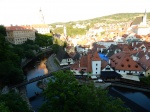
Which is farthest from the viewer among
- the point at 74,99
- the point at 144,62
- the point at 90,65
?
the point at 90,65

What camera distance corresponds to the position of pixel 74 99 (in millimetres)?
11062

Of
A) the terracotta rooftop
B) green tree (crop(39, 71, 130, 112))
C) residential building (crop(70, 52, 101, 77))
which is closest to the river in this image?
residential building (crop(70, 52, 101, 77))

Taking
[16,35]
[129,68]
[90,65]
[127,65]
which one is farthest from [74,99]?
[16,35]

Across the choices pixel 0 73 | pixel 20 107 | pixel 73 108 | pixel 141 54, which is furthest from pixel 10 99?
pixel 141 54

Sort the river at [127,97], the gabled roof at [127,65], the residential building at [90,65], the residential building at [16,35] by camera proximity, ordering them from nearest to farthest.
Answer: the river at [127,97], the gabled roof at [127,65], the residential building at [90,65], the residential building at [16,35]

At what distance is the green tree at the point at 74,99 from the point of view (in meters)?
A: 10.2

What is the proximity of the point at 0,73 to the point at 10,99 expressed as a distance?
12.2 meters

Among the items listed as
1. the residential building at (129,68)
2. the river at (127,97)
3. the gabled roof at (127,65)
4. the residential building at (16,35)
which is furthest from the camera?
the residential building at (16,35)

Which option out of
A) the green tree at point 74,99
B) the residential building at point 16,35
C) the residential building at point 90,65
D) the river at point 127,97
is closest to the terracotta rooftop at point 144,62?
the river at point 127,97

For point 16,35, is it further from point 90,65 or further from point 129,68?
point 129,68

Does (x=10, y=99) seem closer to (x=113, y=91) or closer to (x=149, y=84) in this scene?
(x=113, y=91)

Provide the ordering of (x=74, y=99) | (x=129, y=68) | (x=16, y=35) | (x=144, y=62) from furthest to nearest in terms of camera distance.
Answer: (x=16, y=35), (x=144, y=62), (x=129, y=68), (x=74, y=99)

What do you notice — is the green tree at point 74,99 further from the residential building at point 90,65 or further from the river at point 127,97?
the residential building at point 90,65

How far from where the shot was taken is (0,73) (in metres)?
25.3
